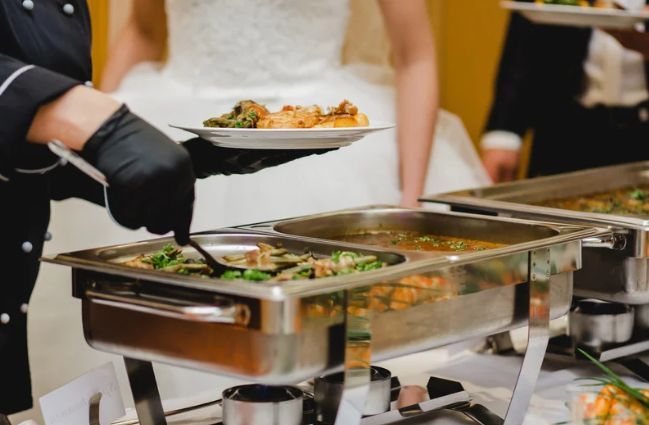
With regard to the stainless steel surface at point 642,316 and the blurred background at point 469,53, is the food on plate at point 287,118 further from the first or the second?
the blurred background at point 469,53

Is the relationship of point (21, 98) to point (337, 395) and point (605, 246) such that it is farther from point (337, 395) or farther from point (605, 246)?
point (605, 246)

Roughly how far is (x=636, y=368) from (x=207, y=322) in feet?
3.08

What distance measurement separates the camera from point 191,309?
44.2 inches

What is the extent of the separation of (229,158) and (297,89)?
97 centimetres

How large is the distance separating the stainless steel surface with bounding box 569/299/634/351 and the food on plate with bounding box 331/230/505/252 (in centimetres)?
35

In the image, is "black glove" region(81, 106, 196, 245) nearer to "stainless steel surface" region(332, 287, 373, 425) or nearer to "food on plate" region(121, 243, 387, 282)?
"food on plate" region(121, 243, 387, 282)

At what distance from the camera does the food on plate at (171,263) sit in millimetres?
1314

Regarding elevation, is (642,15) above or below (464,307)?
above

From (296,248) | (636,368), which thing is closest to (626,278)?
(636,368)

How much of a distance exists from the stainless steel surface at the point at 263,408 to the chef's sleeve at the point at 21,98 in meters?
0.43

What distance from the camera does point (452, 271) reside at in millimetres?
1300

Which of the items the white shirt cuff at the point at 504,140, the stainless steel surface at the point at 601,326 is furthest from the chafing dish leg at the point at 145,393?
the white shirt cuff at the point at 504,140

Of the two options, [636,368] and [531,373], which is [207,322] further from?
[636,368]

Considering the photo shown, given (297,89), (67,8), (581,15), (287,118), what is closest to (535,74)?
(581,15)
